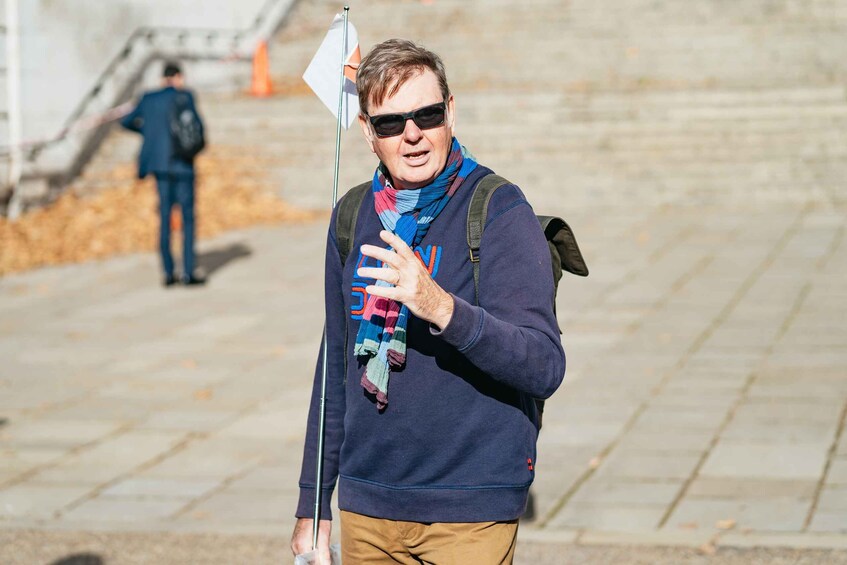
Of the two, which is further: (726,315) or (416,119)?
(726,315)

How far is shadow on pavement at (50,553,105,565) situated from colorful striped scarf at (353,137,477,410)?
3196 mm

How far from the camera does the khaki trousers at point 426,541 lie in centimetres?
303

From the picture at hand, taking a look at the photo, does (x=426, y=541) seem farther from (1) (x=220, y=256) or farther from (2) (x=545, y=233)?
(1) (x=220, y=256)

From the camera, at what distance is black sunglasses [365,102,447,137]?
2.97m

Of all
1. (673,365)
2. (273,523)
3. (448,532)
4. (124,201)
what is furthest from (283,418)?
(124,201)

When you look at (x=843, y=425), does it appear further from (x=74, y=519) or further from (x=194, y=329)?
(x=194, y=329)

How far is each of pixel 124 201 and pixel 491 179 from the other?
1486 cm

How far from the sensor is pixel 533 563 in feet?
18.1

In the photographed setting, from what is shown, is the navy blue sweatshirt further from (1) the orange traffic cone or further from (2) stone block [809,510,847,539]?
(1) the orange traffic cone

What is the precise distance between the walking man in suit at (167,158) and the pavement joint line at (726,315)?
5089mm

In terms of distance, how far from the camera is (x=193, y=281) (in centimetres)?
1277

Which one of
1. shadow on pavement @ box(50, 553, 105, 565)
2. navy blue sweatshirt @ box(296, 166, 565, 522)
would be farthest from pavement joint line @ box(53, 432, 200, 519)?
navy blue sweatshirt @ box(296, 166, 565, 522)

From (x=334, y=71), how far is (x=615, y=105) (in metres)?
15.3

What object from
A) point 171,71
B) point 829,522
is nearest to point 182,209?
point 171,71
